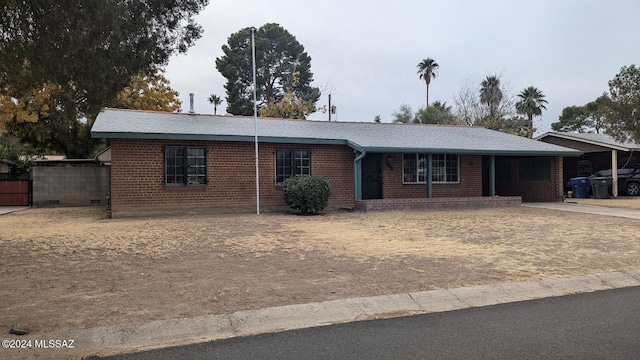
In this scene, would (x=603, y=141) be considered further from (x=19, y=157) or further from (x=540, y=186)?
(x=19, y=157)

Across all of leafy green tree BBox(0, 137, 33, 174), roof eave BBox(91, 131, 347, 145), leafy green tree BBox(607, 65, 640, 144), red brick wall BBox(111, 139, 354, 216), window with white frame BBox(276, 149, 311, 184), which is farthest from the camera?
leafy green tree BBox(0, 137, 33, 174)

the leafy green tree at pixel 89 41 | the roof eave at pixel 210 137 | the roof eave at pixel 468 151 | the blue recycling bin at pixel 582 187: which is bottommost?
the blue recycling bin at pixel 582 187

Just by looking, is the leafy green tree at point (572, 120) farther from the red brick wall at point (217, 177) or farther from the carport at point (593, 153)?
the red brick wall at point (217, 177)

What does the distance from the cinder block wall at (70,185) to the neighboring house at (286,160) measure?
5620 mm

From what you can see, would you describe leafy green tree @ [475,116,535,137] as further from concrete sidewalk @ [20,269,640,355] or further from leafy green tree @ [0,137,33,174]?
concrete sidewalk @ [20,269,640,355]

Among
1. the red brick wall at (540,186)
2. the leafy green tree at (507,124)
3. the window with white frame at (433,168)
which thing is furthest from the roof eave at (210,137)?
the leafy green tree at (507,124)

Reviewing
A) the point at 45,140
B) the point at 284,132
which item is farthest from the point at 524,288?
the point at 45,140

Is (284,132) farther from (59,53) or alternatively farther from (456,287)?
(456,287)

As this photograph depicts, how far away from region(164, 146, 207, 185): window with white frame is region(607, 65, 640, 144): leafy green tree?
16711mm

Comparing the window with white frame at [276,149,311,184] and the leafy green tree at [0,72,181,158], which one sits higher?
the leafy green tree at [0,72,181,158]

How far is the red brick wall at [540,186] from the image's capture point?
67.6ft

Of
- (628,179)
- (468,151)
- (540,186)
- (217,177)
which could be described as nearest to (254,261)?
(217,177)

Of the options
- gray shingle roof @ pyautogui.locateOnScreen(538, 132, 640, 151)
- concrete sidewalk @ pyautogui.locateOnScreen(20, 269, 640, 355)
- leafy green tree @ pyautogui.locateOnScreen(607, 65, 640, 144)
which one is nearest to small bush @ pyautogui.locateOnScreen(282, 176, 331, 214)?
concrete sidewalk @ pyautogui.locateOnScreen(20, 269, 640, 355)

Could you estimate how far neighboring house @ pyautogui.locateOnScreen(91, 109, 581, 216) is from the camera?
1483 cm
